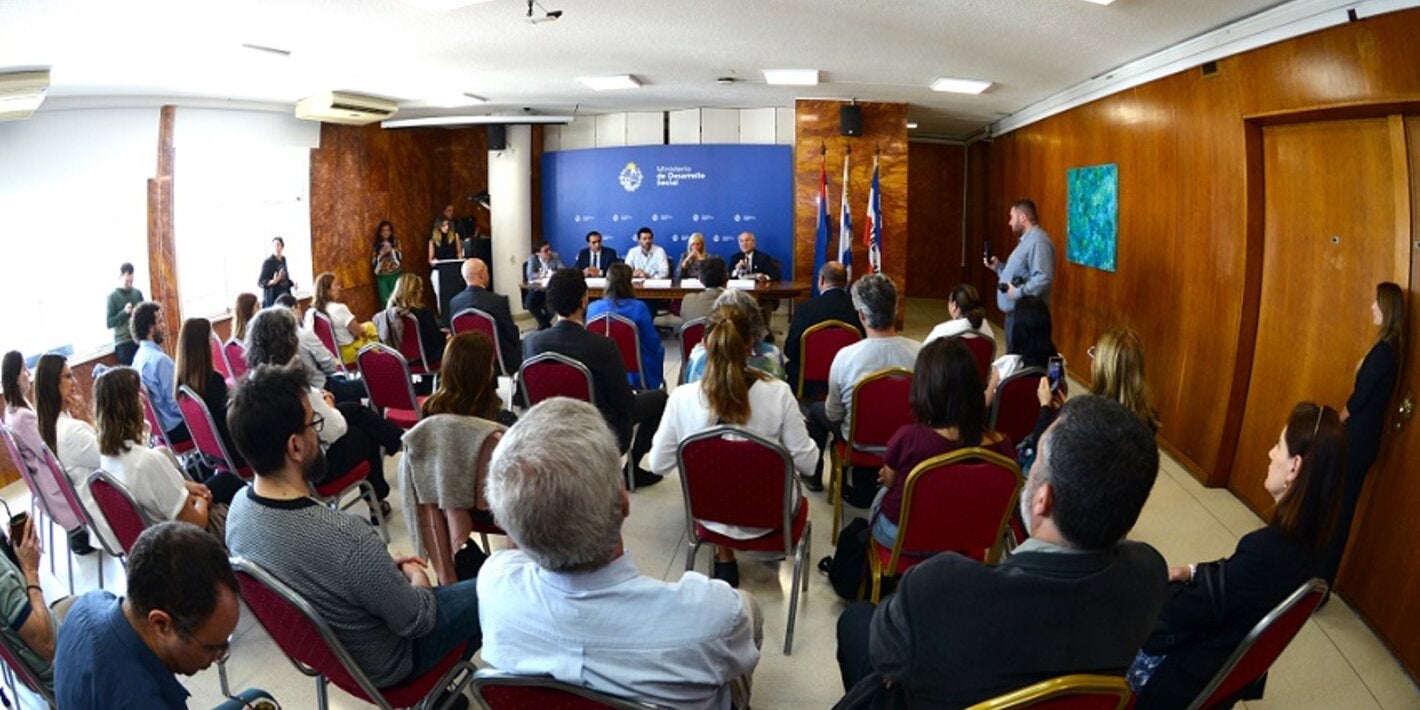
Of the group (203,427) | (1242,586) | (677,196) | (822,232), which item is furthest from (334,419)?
(677,196)

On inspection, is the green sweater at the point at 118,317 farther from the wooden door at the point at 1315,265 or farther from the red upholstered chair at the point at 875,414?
the wooden door at the point at 1315,265

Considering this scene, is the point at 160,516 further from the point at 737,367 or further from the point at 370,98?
the point at 370,98

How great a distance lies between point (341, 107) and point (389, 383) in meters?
5.69

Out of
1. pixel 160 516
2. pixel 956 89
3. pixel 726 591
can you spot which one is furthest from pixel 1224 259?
pixel 160 516

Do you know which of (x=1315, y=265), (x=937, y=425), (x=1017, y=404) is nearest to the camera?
(x=937, y=425)

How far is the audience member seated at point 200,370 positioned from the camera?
4.18m

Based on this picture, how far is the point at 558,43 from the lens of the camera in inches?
255

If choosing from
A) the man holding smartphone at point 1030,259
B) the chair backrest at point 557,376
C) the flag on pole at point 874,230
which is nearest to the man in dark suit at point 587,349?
the chair backrest at point 557,376

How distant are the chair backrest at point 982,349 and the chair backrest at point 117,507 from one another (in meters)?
3.92

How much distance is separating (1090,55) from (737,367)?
4700 mm

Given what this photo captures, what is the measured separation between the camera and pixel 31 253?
7.22 m

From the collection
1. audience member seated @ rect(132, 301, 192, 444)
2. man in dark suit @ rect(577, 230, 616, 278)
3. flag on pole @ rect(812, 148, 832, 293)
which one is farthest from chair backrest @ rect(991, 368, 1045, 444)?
man in dark suit @ rect(577, 230, 616, 278)

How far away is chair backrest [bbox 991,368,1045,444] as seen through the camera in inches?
164

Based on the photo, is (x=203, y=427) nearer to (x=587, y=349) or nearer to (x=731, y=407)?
(x=587, y=349)
